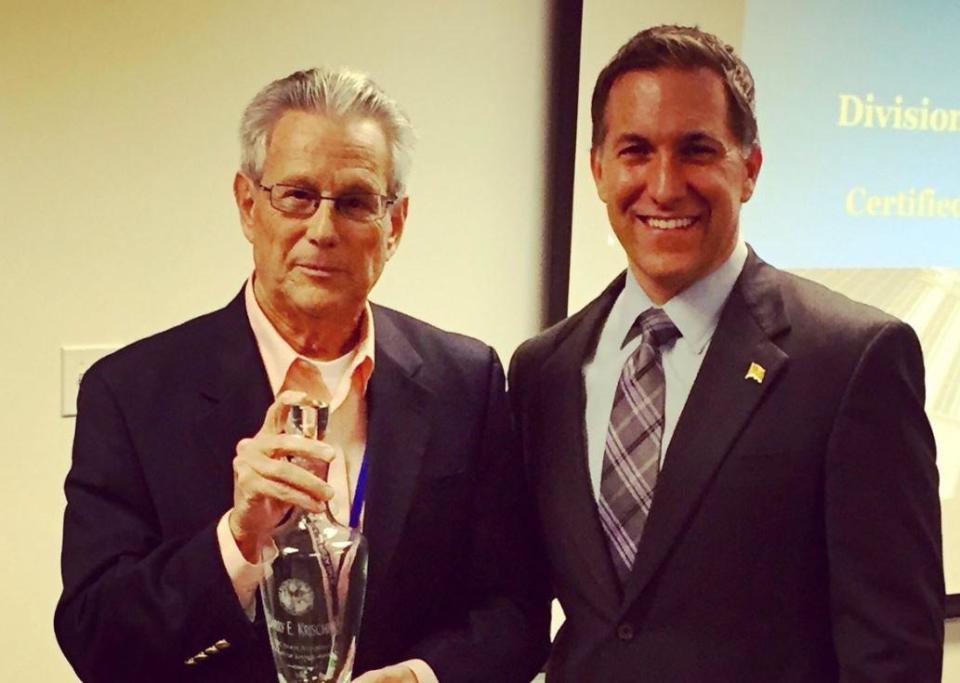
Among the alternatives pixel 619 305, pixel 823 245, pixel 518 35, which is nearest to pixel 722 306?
pixel 619 305

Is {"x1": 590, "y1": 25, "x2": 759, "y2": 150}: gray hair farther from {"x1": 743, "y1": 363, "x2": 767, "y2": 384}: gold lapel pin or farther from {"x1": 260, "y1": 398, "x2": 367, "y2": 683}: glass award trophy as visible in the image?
{"x1": 260, "y1": 398, "x2": 367, "y2": 683}: glass award trophy

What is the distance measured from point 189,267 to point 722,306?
980mm

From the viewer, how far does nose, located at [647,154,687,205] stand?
4.48 ft

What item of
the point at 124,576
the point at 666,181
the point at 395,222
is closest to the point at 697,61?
the point at 666,181

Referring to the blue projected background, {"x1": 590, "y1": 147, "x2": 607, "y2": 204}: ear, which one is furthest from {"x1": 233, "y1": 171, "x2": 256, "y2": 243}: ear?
the blue projected background

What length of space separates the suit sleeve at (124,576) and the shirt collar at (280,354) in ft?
0.51

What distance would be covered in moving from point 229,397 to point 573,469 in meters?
0.46

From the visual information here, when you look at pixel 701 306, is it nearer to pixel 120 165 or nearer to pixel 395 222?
pixel 395 222

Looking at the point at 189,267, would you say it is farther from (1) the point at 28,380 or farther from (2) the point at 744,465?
(2) the point at 744,465

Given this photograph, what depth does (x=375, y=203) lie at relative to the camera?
1238 mm

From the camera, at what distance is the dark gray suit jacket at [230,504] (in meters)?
1.18

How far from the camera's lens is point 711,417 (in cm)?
136

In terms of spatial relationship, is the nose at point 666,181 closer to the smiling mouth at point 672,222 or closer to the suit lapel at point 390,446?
the smiling mouth at point 672,222

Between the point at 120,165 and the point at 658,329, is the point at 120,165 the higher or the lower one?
the higher one
